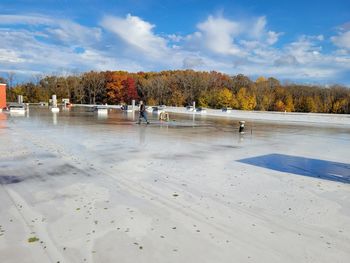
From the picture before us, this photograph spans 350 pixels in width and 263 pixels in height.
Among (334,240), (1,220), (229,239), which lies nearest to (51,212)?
(1,220)

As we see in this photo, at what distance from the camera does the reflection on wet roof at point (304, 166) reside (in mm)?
A: 8570

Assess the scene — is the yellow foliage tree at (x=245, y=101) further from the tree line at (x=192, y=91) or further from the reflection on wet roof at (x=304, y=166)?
the reflection on wet roof at (x=304, y=166)

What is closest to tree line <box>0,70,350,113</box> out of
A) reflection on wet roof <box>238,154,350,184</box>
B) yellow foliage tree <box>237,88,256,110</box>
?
yellow foliage tree <box>237,88,256,110</box>

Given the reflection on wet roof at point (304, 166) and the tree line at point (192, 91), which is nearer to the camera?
the reflection on wet roof at point (304, 166)

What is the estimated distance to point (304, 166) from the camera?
9680 millimetres

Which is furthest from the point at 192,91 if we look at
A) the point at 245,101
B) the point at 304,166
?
the point at 304,166

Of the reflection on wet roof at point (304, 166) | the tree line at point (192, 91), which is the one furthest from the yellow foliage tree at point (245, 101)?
the reflection on wet roof at point (304, 166)

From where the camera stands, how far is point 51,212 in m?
5.30

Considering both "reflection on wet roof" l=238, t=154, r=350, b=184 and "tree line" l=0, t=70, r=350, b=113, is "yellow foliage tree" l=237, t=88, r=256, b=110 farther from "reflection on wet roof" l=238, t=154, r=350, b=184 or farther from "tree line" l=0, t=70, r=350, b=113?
"reflection on wet roof" l=238, t=154, r=350, b=184

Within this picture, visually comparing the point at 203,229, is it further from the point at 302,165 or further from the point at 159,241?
the point at 302,165

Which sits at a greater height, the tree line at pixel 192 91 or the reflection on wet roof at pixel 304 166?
the tree line at pixel 192 91

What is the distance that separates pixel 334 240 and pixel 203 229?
1.87 metres

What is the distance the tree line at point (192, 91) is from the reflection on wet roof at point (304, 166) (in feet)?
204

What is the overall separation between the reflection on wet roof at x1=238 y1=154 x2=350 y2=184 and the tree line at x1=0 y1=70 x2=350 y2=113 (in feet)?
204
